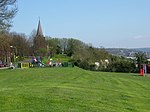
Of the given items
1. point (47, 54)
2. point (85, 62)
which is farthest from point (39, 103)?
point (47, 54)

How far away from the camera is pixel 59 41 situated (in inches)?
4995

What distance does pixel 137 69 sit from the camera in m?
59.5

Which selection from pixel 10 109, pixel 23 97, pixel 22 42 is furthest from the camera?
pixel 22 42

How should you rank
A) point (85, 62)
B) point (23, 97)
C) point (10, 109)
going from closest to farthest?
point (10, 109), point (23, 97), point (85, 62)

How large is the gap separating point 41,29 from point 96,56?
72615 millimetres

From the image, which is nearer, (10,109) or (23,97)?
(10,109)

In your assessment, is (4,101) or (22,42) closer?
(4,101)

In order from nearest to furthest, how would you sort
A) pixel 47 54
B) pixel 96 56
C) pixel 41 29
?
pixel 96 56, pixel 47 54, pixel 41 29

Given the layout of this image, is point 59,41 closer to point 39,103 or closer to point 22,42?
point 22,42

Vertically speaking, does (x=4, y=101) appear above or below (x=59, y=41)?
below

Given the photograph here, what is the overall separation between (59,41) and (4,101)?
115m

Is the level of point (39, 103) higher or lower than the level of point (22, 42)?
lower

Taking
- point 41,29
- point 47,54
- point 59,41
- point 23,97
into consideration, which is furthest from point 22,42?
point 23,97

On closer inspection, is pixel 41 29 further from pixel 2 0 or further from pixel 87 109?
pixel 87 109
